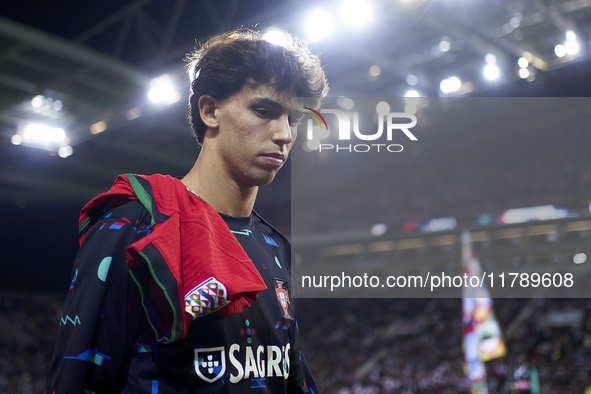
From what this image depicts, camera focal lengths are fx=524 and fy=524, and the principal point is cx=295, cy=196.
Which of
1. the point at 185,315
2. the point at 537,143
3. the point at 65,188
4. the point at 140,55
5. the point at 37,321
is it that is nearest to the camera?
the point at 185,315

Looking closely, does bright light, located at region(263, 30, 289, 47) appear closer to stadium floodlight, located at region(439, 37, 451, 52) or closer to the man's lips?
the man's lips

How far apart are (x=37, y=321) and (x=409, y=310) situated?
43.7ft

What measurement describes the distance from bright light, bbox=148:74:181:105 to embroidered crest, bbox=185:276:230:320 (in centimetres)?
850

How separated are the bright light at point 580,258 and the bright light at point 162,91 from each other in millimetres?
14633

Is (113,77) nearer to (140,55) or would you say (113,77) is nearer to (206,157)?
(140,55)

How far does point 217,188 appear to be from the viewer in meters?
1.18

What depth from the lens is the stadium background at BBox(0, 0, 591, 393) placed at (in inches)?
308

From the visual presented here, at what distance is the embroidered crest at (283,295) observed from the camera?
121cm

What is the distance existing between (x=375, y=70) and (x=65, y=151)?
7.88 m

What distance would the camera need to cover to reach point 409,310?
63.4 ft

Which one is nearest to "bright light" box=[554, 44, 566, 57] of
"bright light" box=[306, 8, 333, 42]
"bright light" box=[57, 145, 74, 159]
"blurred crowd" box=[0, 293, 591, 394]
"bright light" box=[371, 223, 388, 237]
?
"bright light" box=[306, 8, 333, 42]

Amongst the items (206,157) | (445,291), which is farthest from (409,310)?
(206,157)

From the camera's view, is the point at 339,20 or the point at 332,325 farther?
the point at 332,325

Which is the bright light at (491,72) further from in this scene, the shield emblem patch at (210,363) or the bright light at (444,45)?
the shield emblem patch at (210,363)
